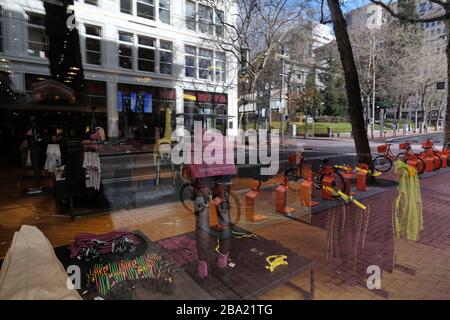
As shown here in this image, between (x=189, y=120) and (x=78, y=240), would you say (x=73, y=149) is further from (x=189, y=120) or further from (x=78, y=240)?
(x=189, y=120)

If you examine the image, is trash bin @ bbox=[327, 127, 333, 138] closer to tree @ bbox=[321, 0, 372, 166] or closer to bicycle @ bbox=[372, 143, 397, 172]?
bicycle @ bbox=[372, 143, 397, 172]

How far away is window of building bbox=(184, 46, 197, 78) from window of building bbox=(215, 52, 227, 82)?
398 centimetres

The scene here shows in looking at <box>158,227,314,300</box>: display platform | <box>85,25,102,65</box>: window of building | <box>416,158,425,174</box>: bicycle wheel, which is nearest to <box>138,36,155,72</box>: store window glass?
<box>85,25,102,65</box>: window of building

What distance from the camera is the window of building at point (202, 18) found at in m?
11.1

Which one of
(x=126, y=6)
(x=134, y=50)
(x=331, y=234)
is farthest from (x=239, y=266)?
(x=134, y=50)

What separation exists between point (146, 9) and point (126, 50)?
52.2 inches

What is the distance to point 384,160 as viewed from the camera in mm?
11125

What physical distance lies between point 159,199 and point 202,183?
3.38m

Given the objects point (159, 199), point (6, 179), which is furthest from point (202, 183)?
point (6, 179)

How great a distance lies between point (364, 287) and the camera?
2980mm

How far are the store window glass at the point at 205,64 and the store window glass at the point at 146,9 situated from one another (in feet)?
12.8

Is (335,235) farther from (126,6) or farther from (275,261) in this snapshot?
(126,6)

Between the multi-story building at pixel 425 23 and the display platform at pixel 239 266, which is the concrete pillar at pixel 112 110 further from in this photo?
the multi-story building at pixel 425 23
